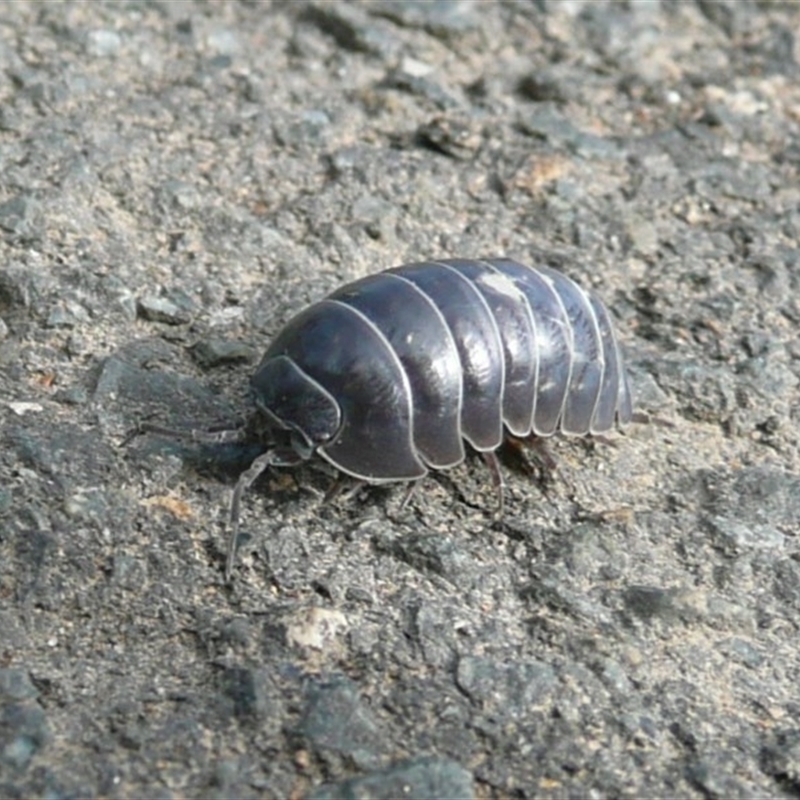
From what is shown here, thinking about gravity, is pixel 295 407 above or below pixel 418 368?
below

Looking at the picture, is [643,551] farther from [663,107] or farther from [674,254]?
[663,107]

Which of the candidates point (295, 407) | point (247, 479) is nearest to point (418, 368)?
point (295, 407)

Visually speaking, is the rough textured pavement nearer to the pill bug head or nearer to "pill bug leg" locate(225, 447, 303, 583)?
"pill bug leg" locate(225, 447, 303, 583)

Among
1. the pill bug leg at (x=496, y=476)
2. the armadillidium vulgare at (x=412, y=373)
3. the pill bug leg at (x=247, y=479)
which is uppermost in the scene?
the armadillidium vulgare at (x=412, y=373)

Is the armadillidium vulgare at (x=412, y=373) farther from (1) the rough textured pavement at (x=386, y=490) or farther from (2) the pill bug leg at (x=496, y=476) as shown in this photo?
(1) the rough textured pavement at (x=386, y=490)

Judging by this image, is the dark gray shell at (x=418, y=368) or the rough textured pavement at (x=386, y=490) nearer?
the rough textured pavement at (x=386, y=490)

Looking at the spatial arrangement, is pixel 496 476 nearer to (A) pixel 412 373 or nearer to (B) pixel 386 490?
(B) pixel 386 490

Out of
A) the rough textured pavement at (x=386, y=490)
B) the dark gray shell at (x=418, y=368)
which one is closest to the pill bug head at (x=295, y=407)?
the dark gray shell at (x=418, y=368)

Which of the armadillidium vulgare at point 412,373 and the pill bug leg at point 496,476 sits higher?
the armadillidium vulgare at point 412,373
